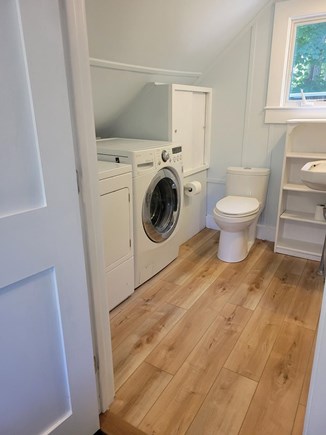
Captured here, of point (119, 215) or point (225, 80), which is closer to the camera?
point (119, 215)

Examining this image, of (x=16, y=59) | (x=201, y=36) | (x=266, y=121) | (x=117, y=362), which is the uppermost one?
(x=201, y=36)

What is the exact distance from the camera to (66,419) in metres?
1.11

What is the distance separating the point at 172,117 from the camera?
96.1 inches

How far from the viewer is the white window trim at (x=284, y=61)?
7.79ft

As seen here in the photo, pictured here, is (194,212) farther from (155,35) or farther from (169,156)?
(155,35)

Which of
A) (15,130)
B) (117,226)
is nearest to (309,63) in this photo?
(117,226)

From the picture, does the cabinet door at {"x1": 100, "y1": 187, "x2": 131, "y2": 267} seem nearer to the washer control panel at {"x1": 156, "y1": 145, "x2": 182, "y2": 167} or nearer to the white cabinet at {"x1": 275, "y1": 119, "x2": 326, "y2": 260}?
the washer control panel at {"x1": 156, "y1": 145, "x2": 182, "y2": 167}

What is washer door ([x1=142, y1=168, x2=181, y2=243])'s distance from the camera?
216 cm

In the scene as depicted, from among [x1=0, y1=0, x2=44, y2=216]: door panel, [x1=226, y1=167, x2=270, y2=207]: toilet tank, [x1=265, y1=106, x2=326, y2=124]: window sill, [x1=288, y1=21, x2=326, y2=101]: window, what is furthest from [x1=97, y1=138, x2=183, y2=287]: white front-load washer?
[x1=288, y1=21, x2=326, y2=101]: window

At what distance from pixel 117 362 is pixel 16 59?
4.66ft

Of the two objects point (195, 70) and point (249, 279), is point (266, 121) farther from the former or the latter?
point (249, 279)

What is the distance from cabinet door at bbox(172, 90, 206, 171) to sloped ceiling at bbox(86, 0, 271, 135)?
0.72 feet

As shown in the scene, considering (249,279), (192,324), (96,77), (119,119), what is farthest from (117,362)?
(119,119)

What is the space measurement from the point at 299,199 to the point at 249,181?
46cm
